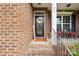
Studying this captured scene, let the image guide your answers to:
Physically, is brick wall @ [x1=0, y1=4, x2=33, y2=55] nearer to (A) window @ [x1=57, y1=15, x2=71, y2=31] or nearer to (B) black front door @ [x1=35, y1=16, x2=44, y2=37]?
(B) black front door @ [x1=35, y1=16, x2=44, y2=37]

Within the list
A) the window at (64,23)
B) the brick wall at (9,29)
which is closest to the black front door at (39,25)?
the window at (64,23)

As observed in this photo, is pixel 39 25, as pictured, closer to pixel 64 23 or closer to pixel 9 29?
pixel 64 23

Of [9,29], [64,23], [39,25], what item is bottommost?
[9,29]

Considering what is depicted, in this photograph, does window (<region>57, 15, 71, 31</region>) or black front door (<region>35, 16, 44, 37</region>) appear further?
window (<region>57, 15, 71, 31</region>)

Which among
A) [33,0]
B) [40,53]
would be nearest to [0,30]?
[33,0]

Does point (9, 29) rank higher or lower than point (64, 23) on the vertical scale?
lower

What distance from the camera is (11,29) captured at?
4770mm

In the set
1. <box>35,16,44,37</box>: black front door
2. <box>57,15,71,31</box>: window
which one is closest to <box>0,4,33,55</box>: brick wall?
<box>35,16,44,37</box>: black front door

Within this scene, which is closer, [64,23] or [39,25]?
[39,25]

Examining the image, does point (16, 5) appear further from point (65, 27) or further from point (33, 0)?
point (65, 27)

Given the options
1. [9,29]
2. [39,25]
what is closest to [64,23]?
[39,25]

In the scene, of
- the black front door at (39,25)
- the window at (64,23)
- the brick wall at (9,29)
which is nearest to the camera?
the brick wall at (9,29)

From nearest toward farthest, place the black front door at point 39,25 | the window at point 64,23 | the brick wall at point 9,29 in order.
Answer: the brick wall at point 9,29 < the black front door at point 39,25 < the window at point 64,23

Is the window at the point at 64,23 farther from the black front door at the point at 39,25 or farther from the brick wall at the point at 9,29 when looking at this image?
the brick wall at the point at 9,29
